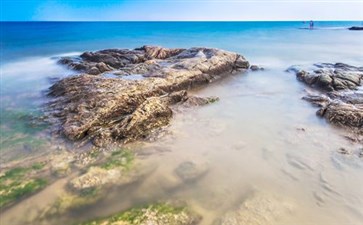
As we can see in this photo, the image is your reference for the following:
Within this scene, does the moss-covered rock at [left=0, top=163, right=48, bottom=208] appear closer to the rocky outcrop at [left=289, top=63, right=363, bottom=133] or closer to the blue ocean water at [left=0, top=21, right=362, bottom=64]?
the rocky outcrop at [left=289, top=63, right=363, bottom=133]

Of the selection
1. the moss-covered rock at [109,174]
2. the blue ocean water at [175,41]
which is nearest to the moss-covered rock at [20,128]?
the moss-covered rock at [109,174]

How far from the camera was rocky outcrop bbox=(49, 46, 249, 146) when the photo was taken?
406 inches

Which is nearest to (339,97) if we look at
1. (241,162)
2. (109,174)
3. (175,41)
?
(241,162)

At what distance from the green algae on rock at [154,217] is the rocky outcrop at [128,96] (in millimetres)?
3727

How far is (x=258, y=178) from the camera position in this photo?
7.68m

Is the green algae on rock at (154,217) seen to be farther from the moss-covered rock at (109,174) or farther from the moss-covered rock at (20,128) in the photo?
the moss-covered rock at (20,128)

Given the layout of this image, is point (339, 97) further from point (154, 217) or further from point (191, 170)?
point (154, 217)

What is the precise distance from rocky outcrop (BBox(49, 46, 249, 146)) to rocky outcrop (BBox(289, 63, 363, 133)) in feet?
16.7

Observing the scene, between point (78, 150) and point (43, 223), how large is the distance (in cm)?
329

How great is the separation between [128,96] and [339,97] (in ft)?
31.9

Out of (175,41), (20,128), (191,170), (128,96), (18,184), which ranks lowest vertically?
(175,41)

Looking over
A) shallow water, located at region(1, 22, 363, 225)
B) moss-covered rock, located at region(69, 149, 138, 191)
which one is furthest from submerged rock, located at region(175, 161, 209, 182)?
moss-covered rock, located at region(69, 149, 138, 191)

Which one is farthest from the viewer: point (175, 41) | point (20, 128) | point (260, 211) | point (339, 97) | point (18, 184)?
point (175, 41)

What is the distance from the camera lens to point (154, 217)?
6.18 meters
